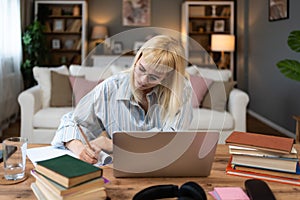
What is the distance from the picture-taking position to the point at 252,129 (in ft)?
15.2

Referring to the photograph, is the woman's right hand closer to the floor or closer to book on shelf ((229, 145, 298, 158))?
book on shelf ((229, 145, 298, 158))

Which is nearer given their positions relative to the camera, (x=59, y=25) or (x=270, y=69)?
(x=270, y=69)

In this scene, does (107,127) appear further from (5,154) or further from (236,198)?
(236,198)

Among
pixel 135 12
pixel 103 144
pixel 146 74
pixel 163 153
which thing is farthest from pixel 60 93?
pixel 135 12

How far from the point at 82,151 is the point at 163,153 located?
0.33 m

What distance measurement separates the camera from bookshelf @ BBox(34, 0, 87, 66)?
5938mm

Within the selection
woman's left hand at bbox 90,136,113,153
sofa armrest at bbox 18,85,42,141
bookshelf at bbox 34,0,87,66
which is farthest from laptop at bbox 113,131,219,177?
bookshelf at bbox 34,0,87,66

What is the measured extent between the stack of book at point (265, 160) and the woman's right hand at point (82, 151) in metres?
0.44

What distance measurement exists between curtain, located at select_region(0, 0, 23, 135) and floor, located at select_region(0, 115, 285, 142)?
9cm

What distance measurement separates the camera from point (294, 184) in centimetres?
107

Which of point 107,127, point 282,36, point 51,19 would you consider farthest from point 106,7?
point 107,127

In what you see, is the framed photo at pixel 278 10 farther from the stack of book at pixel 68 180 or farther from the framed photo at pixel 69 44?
the stack of book at pixel 68 180

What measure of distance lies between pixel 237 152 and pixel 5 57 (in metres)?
4.01

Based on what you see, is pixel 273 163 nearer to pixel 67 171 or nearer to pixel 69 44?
pixel 67 171
